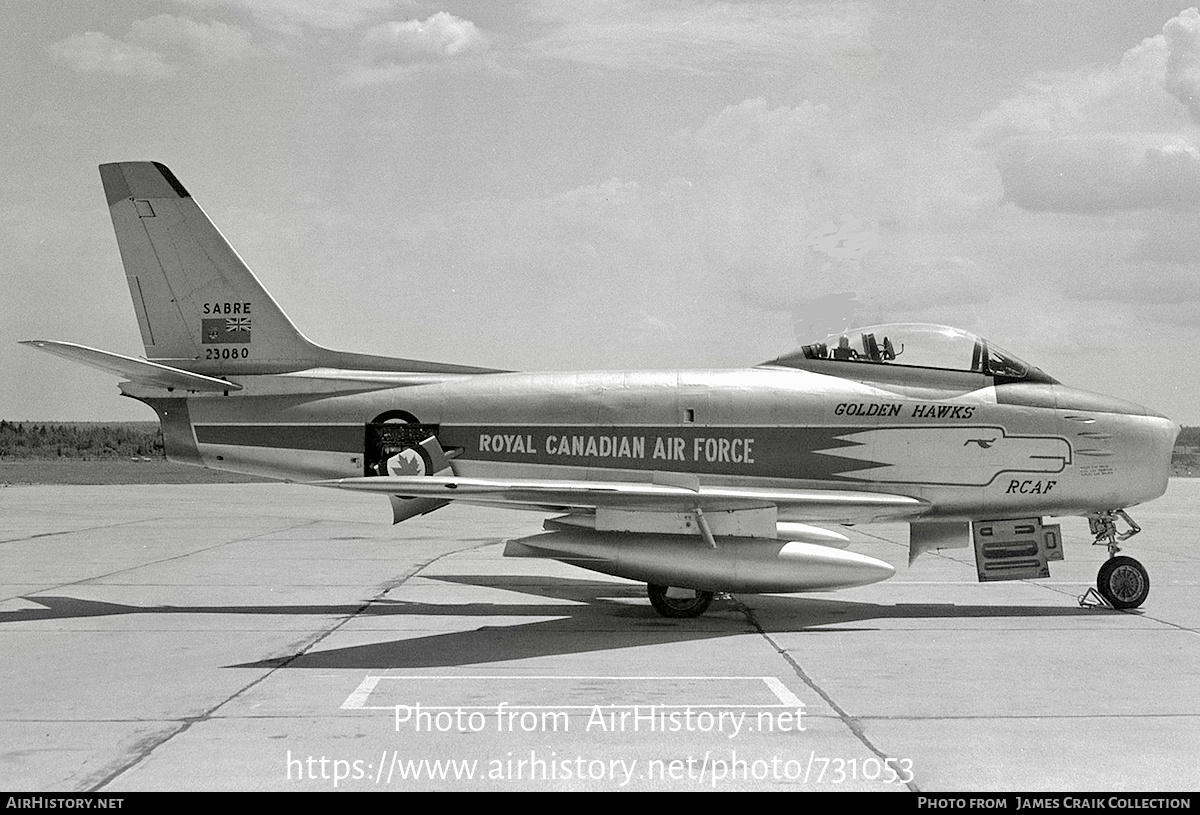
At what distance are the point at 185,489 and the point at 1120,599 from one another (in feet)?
95.2

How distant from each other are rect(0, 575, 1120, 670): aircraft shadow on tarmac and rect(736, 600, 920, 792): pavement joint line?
0.46 meters

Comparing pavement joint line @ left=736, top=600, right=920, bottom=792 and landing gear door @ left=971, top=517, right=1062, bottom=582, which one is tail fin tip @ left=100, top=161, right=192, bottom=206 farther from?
landing gear door @ left=971, top=517, right=1062, bottom=582

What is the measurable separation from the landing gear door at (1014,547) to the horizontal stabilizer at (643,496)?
32.6 inches

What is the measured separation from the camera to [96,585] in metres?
13.0

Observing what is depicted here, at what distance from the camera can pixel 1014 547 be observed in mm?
11320

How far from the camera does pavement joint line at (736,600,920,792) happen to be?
5882 millimetres

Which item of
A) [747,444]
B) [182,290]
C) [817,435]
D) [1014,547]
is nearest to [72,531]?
[182,290]

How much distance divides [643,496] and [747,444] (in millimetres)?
1622

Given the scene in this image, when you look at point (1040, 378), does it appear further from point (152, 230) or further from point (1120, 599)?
point (152, 230)

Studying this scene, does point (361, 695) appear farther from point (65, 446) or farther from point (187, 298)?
point (65, 446)

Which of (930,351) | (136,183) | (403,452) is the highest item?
(136,183)

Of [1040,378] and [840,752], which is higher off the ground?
[1040,378]
